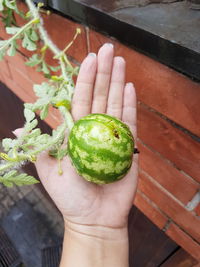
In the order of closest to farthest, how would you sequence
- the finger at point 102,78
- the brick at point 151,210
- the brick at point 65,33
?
the finger at point 102,78 < the brick at point 65,33 < the brick at point 151,210

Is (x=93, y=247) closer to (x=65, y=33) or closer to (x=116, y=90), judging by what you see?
(x=116, y=90)

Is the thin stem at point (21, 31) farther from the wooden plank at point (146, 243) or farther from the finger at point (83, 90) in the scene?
the wooden plank at point (146, 243)

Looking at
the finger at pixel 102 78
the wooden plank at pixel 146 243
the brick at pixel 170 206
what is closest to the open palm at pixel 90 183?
the finger at pixel 102 78

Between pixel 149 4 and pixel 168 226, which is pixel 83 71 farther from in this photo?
pixel 168 226

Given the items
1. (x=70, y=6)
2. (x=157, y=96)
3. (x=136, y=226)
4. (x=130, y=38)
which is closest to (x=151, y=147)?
(x=157, y=96)

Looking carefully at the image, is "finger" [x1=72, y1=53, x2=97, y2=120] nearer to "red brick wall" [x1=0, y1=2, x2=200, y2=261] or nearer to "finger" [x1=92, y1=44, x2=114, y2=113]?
"finger" [x1=92, y1=44, x2=114, y2=113]

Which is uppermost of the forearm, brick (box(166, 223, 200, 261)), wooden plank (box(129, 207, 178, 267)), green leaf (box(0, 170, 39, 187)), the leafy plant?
the leafy plant

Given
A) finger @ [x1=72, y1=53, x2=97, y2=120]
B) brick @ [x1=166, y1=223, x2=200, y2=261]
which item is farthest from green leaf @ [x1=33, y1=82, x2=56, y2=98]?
brick @ [x1=166, y1=223, x2=200, y2=261]
